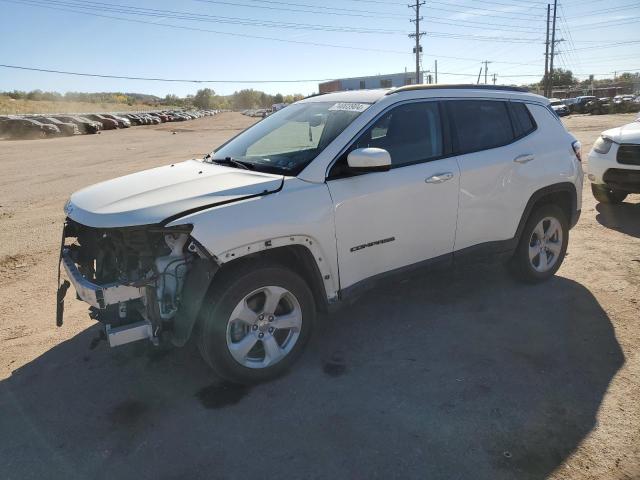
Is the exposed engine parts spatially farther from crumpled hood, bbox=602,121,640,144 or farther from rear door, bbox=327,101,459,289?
crumpled hood, bbox=602,121,640,144

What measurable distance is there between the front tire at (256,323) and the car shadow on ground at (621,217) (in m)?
5.22

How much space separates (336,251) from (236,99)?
170772 mm

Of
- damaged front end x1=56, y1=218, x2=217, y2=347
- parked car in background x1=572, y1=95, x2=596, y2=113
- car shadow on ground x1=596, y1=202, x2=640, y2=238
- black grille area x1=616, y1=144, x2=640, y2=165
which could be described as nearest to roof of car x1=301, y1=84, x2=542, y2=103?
damaged front end x1=56, y1=218, x2=217, y2=347

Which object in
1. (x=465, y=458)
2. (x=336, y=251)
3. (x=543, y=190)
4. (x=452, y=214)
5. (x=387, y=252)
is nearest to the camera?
(x=465, y=458)

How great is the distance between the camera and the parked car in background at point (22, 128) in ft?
114

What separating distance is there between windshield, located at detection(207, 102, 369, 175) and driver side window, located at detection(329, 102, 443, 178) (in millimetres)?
193

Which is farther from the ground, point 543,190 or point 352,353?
point 543,190

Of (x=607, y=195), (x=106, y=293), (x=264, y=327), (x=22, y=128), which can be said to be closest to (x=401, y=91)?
(x=264, y=327)

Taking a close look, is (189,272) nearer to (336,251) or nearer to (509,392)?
(336,251)

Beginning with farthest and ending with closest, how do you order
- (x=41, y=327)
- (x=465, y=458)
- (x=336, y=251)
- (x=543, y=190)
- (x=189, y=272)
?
(x=543, y=190)
(x=41, y=327)
(x=336, y=251)
(x=189, y=272)
(x=465, y=458)

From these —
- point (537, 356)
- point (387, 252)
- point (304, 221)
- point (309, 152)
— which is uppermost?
point (309, 152)

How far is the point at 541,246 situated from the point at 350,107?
254 centimetres

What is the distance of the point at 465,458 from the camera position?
262cm

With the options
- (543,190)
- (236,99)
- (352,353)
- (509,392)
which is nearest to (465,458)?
(509,392)
